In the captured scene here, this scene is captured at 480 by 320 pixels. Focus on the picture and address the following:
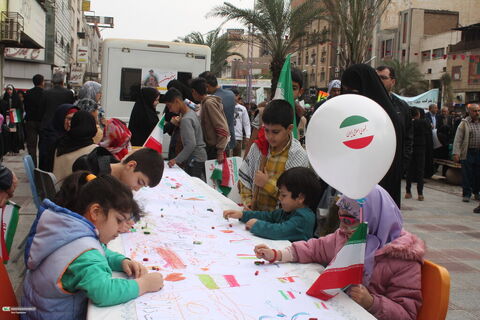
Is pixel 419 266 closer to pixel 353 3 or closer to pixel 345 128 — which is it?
pixel 345 128

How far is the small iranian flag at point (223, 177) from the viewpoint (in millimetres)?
5750

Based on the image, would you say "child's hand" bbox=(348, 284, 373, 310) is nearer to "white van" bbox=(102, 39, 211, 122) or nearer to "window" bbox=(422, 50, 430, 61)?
"white van" bbox=(102, 39, 211, 122)

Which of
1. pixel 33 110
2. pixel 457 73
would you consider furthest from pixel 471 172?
pixel 457 73

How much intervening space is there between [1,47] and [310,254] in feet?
68.0

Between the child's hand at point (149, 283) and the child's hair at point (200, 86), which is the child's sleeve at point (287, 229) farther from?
the child's hair at point (200, 86)

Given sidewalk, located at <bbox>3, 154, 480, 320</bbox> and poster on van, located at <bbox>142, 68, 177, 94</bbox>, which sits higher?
poster on van, located at <bbox>142, 68, 177, 94</bbox>

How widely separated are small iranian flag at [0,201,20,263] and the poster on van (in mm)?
5518

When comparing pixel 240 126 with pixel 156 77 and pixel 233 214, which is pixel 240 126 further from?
pixel 233 214

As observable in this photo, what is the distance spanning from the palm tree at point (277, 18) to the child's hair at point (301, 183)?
1746 centimetres

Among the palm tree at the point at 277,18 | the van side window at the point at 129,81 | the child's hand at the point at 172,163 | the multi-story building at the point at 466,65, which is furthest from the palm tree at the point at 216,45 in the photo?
the child's hand at the point at 172,163

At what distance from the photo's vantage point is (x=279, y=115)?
3631mm

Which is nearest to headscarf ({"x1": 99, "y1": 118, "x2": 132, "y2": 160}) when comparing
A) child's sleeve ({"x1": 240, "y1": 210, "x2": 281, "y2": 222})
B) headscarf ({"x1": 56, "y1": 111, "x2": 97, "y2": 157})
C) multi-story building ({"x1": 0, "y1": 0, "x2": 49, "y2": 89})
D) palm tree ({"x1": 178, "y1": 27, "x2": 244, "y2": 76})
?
headscarf ({"x1": 56, "y1": 111, "x2": 97, "y2": 157})

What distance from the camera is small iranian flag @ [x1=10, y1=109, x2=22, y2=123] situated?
39.8 feet

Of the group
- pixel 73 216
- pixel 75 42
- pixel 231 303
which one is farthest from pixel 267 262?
pixel 75 42
